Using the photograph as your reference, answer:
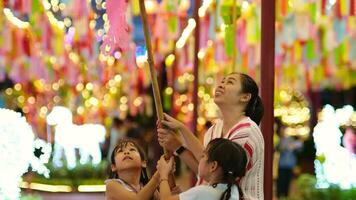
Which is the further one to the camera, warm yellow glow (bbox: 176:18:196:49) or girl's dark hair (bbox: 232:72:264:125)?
warm yellow glow (bbox: 176:18:196:49)

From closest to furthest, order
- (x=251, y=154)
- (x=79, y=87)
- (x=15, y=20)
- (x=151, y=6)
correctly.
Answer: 1. (x=251, y=154)
2. (x=151, y=6)
3. (x=15, y=20)
4. (x=79, y=87)

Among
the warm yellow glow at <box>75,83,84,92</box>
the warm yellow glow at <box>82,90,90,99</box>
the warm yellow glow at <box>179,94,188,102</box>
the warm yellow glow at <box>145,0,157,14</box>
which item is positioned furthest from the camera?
the warm yellow glow at <box>179,94,188,102</box>

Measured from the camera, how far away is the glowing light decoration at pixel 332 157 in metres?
9.60

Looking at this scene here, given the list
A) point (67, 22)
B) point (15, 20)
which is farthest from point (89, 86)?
point (15, 20)

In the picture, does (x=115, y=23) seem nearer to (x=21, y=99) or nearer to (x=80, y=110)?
(x=80, y=110)

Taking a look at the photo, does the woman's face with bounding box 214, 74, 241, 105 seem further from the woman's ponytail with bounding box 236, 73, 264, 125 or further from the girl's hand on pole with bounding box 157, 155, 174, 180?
the girl's hand on pole with bounding box 157, 155, 174, 180

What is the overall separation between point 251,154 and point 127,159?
2.09 feet

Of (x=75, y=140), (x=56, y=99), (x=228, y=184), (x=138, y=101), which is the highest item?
(x=138, y=101)

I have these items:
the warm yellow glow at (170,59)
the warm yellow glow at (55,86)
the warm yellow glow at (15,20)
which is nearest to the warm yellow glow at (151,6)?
the warm yellow glow at (15,20)

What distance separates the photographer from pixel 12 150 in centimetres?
774

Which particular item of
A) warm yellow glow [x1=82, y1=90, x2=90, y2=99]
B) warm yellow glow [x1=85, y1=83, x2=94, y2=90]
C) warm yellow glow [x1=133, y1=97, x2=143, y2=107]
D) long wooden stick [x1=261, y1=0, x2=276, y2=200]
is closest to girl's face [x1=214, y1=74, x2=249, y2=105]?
long wooden stick [x1=261, y1=0, x2=276, y2=200]

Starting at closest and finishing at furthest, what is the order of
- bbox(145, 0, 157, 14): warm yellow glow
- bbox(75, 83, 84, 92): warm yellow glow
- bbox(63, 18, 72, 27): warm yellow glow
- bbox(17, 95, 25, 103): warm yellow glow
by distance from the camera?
bbox(145, 0, 157, 14): warm yellow glow → bbox(63, 18, 72, 27): warm yellow glow → bbox(75, 83, 84, 92): warm yellow glow → bbox(17, 95, 25, 103): warm yellow glow

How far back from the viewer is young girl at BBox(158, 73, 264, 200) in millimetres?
4055

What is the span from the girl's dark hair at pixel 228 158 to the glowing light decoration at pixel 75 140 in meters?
10.3
